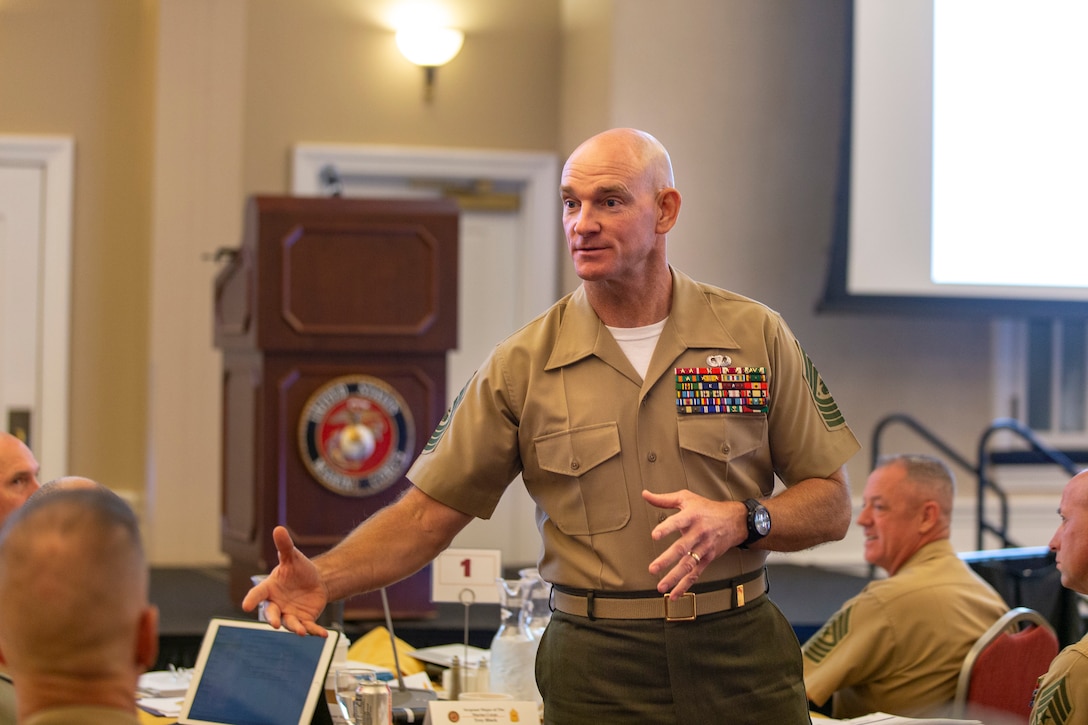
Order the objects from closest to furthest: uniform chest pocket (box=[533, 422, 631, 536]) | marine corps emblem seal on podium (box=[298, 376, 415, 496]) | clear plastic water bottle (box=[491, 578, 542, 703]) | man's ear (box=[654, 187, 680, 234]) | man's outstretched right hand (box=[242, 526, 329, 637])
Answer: man's outstretched right hand (box=[242, 526, 329, 637]) < uniform chest pocket (box=[533, 422, 631, 536]) < man's ear (box=[654, 187, 680, 234]) < clear plastic water bottle (box=[491, 578, 542, 703]) < marine corps emblem seal on podium (box=[298, 376, 415, 496])

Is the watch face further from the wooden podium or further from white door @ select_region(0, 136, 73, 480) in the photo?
white door @ select_region(0, 136, 73, 480)

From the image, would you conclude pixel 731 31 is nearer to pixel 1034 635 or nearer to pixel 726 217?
pixel 726 217

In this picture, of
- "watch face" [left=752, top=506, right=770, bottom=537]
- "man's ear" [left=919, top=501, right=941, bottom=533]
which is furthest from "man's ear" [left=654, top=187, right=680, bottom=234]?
"man's ear" [left=919, top=501, right=941, bottom=533]

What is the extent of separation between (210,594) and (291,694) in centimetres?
323

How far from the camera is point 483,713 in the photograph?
2258 mm

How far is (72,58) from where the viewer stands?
21.8 ft

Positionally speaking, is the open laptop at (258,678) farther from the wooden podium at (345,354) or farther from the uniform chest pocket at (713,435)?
the wooden podium at (345,354)

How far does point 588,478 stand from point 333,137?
4880 millimetres

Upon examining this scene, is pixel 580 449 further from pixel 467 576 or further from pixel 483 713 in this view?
pixel 467 576

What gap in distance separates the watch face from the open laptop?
78 cm

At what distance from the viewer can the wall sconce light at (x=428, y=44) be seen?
21.9 ft

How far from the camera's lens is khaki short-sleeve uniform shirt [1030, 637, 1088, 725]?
2232 millimetres

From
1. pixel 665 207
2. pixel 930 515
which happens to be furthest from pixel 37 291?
pixel 665 207

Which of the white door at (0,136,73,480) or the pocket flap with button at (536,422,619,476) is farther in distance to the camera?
the white door at (0,136,73,480)
